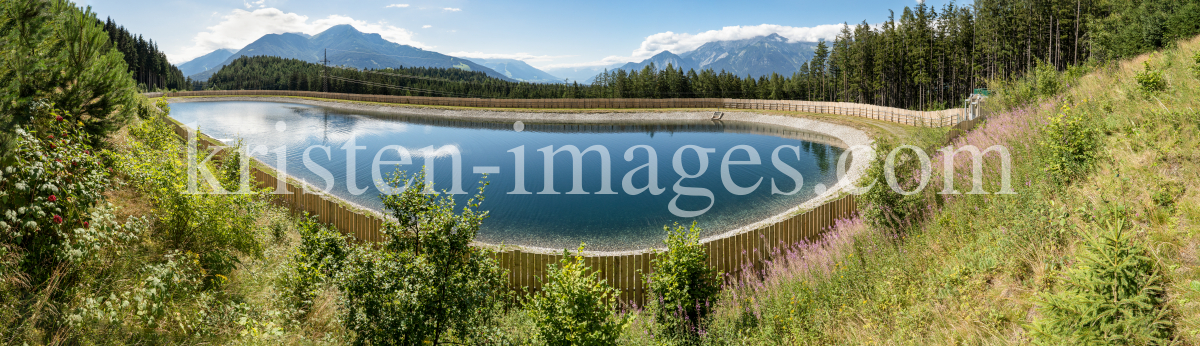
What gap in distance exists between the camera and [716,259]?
389 inches

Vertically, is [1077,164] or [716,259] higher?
[1077,164]

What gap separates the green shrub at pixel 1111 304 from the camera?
3.50 metres

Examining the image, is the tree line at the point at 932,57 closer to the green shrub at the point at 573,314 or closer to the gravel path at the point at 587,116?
the gravel path at the point at 587,116

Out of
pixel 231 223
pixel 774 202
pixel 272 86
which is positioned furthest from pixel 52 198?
pixel 272 86

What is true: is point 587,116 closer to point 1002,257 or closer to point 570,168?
point 570,168

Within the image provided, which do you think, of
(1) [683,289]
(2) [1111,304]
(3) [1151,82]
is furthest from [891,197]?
(2) [1111,304]

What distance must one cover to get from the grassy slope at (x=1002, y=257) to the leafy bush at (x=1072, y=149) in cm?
17

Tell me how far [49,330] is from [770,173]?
2558 centimetres

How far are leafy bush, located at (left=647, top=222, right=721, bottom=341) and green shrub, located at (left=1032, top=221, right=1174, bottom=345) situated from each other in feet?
12.9

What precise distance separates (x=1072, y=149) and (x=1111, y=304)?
165 inches

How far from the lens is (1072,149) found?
21.7ft

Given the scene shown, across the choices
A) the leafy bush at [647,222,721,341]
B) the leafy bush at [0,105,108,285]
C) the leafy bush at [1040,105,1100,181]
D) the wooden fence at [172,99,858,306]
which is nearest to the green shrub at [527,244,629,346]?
the leafy bush at [647,222,721,341]

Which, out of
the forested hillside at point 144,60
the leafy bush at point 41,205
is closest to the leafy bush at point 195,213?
the leafy bush at point 41,205

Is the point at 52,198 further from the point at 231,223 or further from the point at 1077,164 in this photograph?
the point at 1077,164
